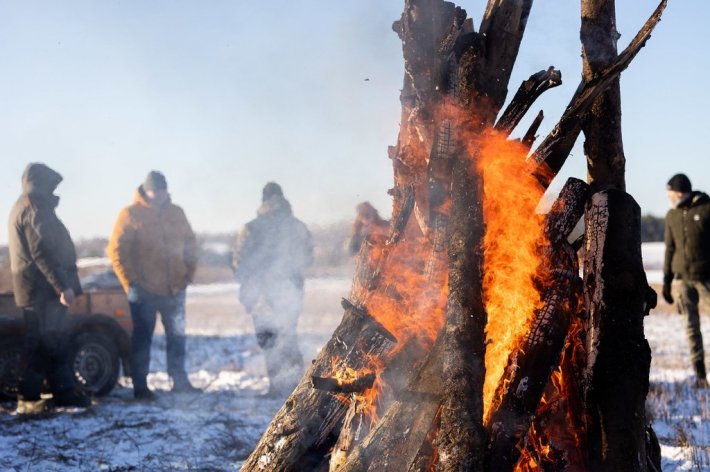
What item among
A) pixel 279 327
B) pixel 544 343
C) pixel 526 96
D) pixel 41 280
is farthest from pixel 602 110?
pixel 41 280

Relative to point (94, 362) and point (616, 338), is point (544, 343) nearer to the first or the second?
point (616, 338)

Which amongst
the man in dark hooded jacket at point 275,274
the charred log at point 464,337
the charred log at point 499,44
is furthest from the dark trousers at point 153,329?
the charred log at point 499,44

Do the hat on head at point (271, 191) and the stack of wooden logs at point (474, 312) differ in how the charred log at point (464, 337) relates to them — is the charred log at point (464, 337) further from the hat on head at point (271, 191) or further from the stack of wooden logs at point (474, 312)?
the hat on head at point (271, 191)

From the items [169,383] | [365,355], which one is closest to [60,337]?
[169,383]

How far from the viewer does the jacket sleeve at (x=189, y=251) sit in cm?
829

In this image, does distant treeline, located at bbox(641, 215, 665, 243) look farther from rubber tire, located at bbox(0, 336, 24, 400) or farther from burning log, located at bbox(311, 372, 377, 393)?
burning log, located at bbox(311, 372, 377, 393)

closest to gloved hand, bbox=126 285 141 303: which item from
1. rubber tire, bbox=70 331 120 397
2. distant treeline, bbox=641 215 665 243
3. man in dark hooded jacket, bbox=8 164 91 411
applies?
rubber tire, bbox=70 331 120 397

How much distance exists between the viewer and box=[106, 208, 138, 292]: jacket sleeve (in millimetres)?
7828

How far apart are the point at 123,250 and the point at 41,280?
1.09m

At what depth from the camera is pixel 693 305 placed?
316 inches

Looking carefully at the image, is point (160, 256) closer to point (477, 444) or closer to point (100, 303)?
point (100, 303)

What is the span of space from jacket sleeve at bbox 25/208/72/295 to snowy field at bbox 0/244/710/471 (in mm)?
1384

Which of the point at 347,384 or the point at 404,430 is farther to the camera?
the point at 347,384

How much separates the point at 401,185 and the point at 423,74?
26.2 inches
